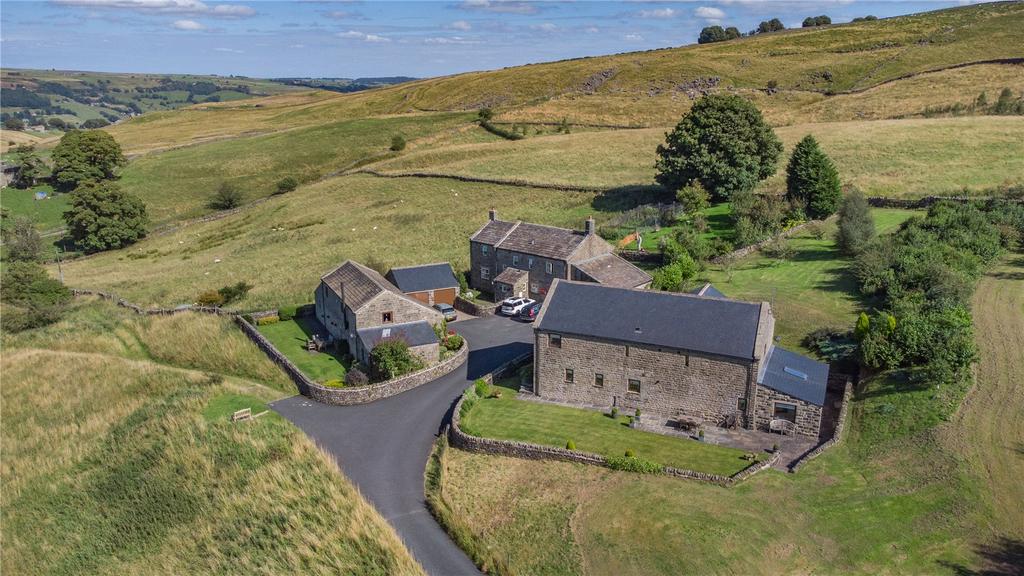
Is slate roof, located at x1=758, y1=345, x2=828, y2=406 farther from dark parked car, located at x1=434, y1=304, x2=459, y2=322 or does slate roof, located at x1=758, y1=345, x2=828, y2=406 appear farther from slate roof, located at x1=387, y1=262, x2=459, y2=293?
slate roof, located at x1=387, y1=262, x2=459, y2=293

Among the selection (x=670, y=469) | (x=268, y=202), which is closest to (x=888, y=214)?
(x=670, y=469)

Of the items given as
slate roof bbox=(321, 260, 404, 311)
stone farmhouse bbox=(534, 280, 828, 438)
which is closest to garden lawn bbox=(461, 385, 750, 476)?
stone farmhouse bbox=(534, 280, 828, 438)

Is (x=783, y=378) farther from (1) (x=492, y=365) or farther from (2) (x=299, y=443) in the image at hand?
(2) (x=299, y=443)

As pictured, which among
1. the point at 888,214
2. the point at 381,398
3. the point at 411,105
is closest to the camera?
the point at 381,398

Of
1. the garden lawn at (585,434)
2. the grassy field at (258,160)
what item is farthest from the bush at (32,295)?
the garden lawn at (585,434)

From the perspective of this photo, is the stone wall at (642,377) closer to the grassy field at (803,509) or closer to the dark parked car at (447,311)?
the grassy field at (803,509)

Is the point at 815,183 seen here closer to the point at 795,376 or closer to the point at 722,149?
the point at 722,149
